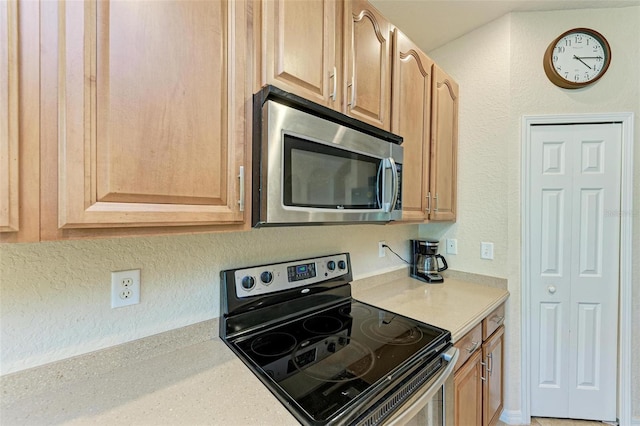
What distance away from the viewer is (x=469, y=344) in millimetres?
1354

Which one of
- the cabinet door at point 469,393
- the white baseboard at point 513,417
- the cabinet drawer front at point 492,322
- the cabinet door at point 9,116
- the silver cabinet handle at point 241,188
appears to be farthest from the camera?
the white baseboard at point 513,417

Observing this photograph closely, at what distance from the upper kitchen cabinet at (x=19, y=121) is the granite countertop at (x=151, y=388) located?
1.62 ft

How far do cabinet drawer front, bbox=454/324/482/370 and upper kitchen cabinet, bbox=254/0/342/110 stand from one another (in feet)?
3.92

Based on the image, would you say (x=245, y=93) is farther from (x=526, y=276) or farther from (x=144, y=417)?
(x=526, y=276)

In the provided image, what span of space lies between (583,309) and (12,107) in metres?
2.68

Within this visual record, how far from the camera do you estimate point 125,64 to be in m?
0.64

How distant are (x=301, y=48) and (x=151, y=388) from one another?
1.17 m

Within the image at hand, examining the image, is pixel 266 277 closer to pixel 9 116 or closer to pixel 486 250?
pixel 9 116

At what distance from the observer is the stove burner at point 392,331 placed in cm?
110

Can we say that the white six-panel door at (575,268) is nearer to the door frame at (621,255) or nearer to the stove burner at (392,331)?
the door frame at (621,255)

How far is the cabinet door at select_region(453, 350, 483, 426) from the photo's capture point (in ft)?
4.16

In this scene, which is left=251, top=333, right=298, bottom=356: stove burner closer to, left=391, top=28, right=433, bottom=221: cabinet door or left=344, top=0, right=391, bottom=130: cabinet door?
left=391, top=28, right=433, bottom=221: cabinet door

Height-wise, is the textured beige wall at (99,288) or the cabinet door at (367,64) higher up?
the cabinet door at (367,64)

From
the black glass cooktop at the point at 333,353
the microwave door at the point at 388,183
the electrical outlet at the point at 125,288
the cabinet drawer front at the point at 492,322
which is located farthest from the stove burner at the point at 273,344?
the cabinet drawer front at the point at 492,322
